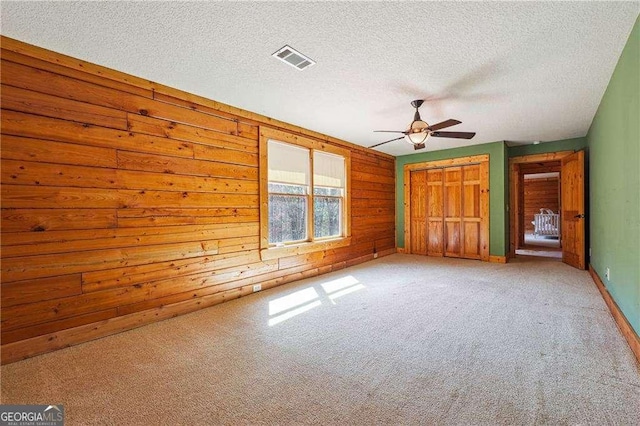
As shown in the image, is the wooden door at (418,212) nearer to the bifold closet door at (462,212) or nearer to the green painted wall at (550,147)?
the bifold closet door at (462,212)

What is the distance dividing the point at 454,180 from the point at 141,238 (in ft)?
19.9

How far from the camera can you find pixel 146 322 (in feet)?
9.76

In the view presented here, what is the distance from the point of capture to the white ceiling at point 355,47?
2.01m

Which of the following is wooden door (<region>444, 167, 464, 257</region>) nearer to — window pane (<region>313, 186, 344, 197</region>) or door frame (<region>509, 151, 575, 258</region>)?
door frame (<region>509, 151, 575, 258</region>)

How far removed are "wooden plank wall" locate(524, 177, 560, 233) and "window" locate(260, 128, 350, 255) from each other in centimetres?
998

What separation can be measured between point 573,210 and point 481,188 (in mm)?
1555

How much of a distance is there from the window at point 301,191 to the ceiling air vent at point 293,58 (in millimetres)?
1543

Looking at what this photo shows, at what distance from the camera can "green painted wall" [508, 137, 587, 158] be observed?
18.4 feet

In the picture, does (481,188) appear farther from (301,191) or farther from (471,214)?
(301,191)

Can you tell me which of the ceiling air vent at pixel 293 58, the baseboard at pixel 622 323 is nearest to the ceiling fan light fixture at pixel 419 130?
the ceiling air vent at pixel 293 58

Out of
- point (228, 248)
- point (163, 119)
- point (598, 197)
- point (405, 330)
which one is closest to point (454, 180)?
point (598, 197)

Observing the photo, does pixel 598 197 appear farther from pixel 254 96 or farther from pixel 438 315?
pixel 254 96

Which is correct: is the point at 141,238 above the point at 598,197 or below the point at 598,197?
below

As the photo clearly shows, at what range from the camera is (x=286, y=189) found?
4566 millimetres
